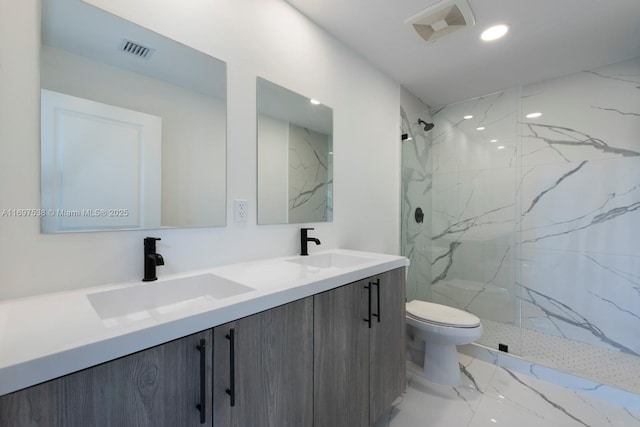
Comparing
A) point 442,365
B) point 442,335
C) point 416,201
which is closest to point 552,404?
point 442,365

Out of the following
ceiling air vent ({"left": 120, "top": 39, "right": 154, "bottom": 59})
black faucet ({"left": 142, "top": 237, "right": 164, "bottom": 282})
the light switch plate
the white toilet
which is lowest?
the white toilet

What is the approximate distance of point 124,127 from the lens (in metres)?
1.03

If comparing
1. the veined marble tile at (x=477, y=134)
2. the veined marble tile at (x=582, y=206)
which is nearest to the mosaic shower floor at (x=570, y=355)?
the veined marble tile at (x=582, y=206)

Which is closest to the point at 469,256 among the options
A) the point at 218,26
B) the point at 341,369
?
the point at 341,369

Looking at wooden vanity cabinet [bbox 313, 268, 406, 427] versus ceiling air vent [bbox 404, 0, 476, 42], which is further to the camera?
ceiling air vent [bbox 404, 0, 476, 42]

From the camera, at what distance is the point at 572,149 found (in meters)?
2.46

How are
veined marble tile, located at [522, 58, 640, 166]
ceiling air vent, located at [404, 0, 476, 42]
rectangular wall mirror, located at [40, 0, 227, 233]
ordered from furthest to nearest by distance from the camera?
veined marble tile, located at [522, 58, 640, 166] < ceiling air vent, located at [404, 0, 476, 42] < rectangular wall mirror, located at [40, 0, 227, 233]

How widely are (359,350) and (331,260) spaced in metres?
0.57

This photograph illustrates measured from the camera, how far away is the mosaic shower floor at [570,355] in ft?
6.22

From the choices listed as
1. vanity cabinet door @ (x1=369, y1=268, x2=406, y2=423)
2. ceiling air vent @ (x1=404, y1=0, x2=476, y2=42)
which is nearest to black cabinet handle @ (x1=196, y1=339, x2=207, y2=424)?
vanity cabinet door @ (x1=369, y1=268, x2=406, y2=423)

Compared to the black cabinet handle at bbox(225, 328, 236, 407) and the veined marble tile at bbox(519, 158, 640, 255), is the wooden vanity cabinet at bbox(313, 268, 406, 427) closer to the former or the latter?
the black cabinet handle at bbox(225, 328, 236, 407)

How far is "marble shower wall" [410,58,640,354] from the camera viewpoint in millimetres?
2258

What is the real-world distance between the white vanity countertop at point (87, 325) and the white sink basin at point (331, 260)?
0.45 meters

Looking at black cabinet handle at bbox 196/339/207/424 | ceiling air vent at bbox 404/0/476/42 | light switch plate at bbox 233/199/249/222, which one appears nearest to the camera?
black cabinet handle at bbox 196/339/207/424
